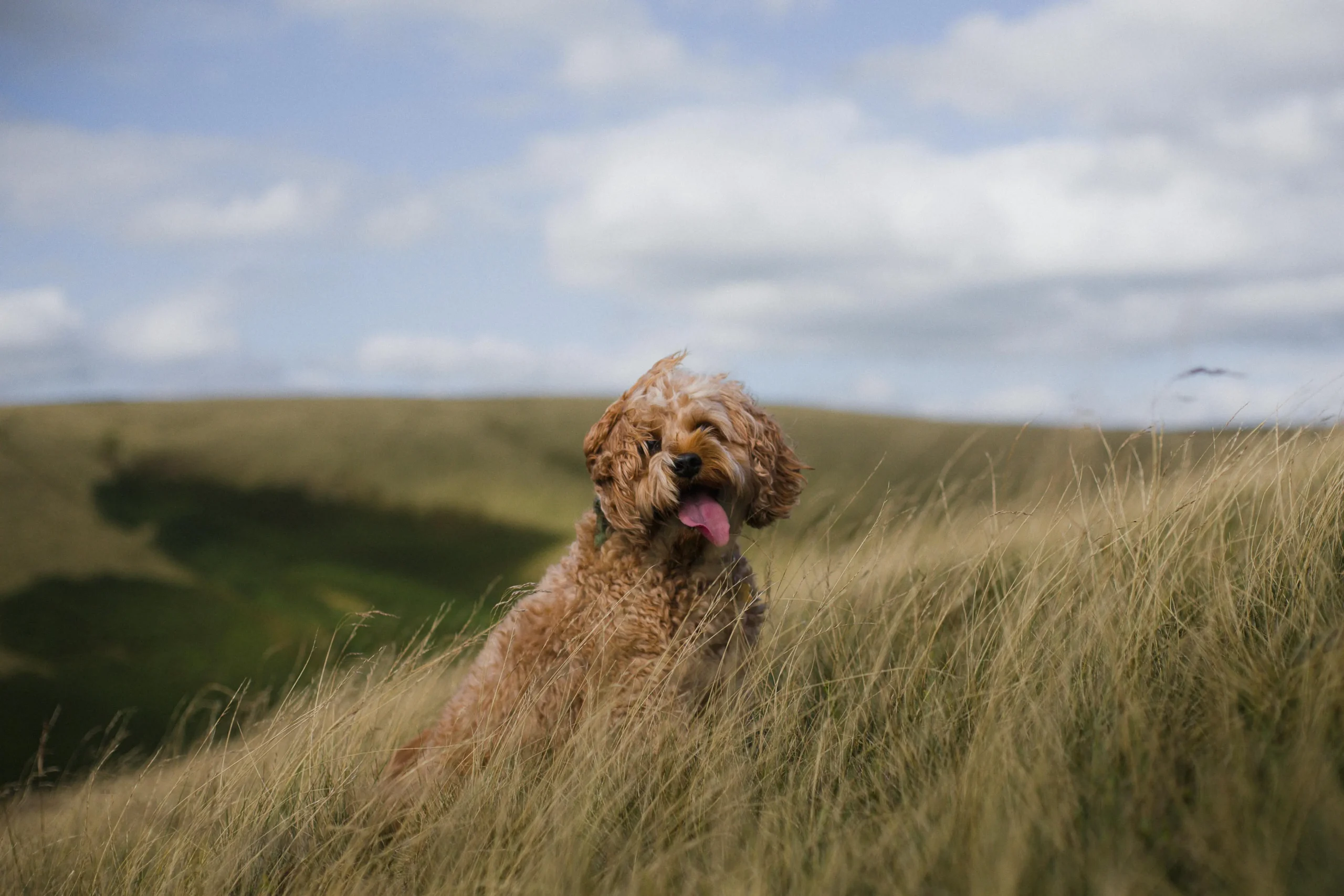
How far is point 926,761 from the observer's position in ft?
9.69

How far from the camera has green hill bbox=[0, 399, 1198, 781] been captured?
863 cm

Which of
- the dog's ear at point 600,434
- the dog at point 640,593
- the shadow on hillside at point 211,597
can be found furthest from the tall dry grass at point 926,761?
the shadow on hillside at point 211,597

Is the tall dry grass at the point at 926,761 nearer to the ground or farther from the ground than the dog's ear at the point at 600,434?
nearer to the ground

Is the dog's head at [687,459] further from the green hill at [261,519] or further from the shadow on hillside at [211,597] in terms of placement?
the shadow on hillside at [211,597]

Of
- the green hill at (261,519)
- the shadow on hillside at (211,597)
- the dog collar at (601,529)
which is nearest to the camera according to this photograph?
the dog collar at (601,529)

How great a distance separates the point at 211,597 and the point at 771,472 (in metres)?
9.70

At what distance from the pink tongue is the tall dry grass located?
0.49 meters

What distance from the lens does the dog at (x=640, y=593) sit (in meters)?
3.70

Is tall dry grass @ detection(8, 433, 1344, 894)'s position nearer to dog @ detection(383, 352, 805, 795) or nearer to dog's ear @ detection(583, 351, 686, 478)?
dog @ detection(383, 352, 805, 795)

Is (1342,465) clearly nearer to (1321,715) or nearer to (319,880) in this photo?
(1321,715)

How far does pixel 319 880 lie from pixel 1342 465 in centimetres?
456

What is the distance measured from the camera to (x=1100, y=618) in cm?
318

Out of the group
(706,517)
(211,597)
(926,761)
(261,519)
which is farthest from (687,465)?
(261,519)

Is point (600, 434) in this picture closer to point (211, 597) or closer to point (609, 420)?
point (609, 420)
